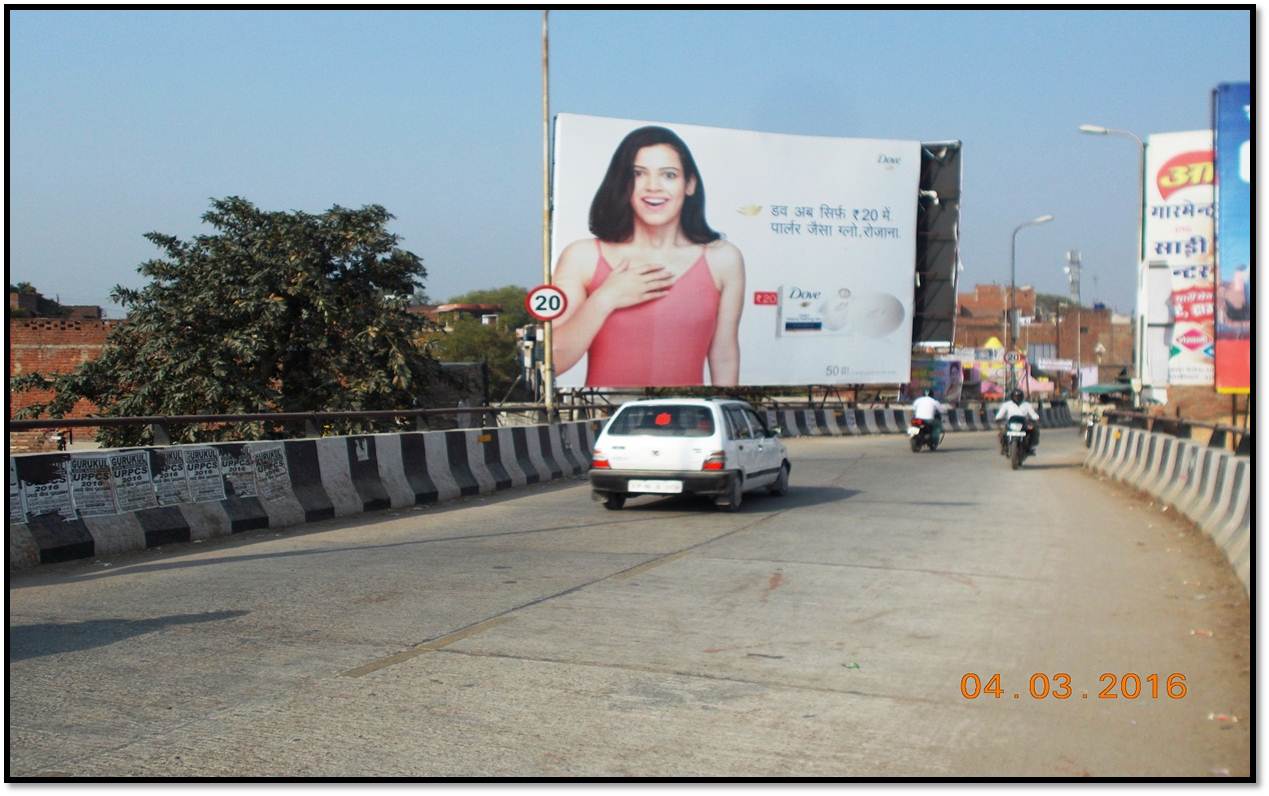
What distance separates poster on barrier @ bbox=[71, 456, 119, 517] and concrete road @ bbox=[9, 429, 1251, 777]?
508mm

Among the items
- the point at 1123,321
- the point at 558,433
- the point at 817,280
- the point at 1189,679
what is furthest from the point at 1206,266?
the point at 1123,321

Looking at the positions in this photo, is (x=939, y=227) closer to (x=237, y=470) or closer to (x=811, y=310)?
(x=811, y=310)

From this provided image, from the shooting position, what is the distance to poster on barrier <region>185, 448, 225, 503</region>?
38.3 ft

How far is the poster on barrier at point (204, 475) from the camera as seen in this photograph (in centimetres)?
1166

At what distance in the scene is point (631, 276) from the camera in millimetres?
38719

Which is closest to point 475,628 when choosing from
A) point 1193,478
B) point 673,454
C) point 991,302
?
point 673,454

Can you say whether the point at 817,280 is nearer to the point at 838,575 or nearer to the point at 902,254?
the point at 902,254

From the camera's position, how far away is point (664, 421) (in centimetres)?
1505

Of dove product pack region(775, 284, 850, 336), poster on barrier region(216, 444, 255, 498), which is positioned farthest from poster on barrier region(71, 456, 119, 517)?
dove product pack region(775, 284, 850, 336)

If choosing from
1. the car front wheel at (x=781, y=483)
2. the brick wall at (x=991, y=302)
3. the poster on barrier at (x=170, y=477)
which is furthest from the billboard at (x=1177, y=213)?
the brick wall at (x=991, y=302)

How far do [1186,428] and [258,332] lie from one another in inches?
642

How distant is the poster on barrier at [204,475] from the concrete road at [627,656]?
712 millimetres

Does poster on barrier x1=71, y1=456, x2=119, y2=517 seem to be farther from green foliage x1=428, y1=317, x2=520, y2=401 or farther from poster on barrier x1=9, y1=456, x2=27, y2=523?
green foliage x1=428, y1=317, x2=520, y2=401

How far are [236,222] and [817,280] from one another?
22.0m
